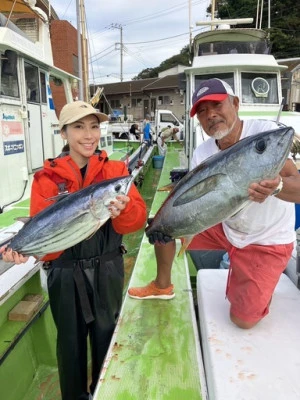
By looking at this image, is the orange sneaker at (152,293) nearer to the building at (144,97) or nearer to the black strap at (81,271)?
the black strap at (81,271)

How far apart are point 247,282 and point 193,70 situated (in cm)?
586

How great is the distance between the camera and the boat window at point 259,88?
7.50m

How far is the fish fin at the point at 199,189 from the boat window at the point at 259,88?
617cm

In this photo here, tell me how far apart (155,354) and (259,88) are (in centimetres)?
668

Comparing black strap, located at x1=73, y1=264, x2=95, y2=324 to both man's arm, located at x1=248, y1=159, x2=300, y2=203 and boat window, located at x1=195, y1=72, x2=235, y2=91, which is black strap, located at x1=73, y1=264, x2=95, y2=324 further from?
boat window, located at x1=195, y1=72, x2=235, y2=91

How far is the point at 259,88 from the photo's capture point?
752 cm

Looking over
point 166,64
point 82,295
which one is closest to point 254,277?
point 82,295

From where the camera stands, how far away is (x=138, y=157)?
10.6m

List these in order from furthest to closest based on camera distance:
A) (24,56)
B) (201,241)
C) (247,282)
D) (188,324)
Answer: (24,56)
(201,241)
(188,324)
(247,282)

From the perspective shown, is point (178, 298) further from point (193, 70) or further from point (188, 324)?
point (193, 70)

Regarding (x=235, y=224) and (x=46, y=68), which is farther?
(x=46, y=68)

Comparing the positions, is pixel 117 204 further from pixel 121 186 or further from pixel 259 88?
pixel 259 88

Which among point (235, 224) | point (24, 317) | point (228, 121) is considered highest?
point (228, 121)

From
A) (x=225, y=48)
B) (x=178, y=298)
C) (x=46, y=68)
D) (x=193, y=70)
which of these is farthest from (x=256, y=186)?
(x=225, y=48)
